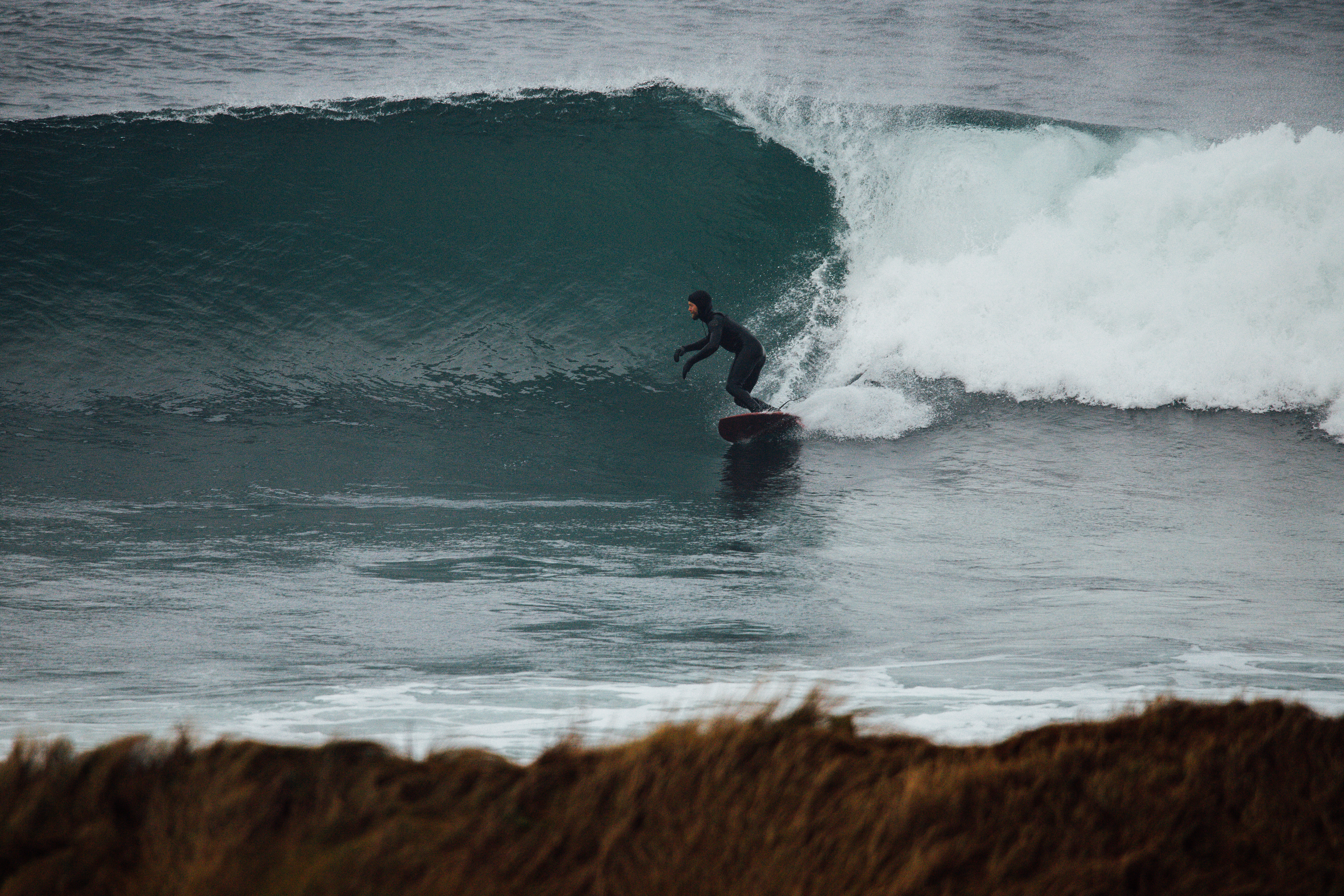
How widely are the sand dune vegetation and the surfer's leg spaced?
7.23 m

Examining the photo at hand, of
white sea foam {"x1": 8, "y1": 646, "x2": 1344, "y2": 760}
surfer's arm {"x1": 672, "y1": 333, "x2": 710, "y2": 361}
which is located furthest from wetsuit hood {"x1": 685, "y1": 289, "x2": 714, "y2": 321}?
white sea foam {"x1": 8, "y1": 646, "x2": 1344, "y2": 760}

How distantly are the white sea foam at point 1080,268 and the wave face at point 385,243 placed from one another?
3.48ft

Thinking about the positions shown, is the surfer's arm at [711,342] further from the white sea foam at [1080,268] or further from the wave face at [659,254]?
the white sea foam at [1080,268]

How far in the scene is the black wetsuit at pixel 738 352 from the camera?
9164 mm

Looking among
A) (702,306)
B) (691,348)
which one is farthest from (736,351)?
(702,306)

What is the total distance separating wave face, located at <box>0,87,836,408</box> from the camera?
10.3 m

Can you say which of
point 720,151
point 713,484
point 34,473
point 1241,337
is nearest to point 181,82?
point 720,151

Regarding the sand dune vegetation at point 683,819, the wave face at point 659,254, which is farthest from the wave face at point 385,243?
the sand dune vegetation at point 683,819

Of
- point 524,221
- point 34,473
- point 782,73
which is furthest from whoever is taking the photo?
point 782,73

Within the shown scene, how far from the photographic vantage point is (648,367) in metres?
10.7

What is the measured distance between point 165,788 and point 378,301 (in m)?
10.1

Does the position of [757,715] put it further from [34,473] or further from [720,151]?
[720,151]

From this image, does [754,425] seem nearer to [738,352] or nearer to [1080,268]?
[738,352]

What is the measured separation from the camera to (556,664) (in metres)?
4.30
